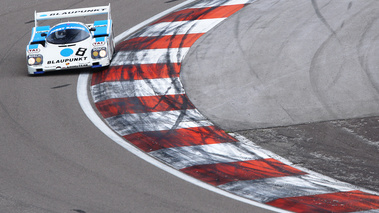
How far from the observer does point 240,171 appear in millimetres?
9414

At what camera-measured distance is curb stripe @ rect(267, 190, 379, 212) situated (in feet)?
26.9

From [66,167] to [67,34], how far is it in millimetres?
5460

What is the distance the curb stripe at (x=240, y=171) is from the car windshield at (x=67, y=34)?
5.81 meters

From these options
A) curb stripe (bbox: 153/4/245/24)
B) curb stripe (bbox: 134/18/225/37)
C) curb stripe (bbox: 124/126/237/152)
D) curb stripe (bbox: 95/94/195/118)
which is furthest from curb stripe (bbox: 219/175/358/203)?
curb stripe (bbox: 153/4/245/24)

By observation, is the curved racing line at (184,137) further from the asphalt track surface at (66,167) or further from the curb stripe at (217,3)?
the curb stripe at (217,3)

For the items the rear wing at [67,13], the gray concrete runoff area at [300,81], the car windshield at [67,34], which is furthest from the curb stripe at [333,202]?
the rear wing at [67,13]

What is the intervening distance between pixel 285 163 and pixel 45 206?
383cm

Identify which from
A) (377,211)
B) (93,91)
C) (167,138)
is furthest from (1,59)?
(377,211)

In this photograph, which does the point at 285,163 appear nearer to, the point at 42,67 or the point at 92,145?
the point at 92,145

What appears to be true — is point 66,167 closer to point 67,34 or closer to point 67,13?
point 67,34

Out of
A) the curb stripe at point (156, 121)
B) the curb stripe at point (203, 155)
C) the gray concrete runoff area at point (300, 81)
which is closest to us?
the curb stripe at point (203, 155)

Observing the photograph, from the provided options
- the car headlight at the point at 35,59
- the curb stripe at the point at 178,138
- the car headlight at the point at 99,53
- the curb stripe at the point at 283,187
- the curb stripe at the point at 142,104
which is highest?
the car headlight at the point at 99,53

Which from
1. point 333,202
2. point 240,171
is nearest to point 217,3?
point 240,171

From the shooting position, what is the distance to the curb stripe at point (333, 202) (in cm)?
819
